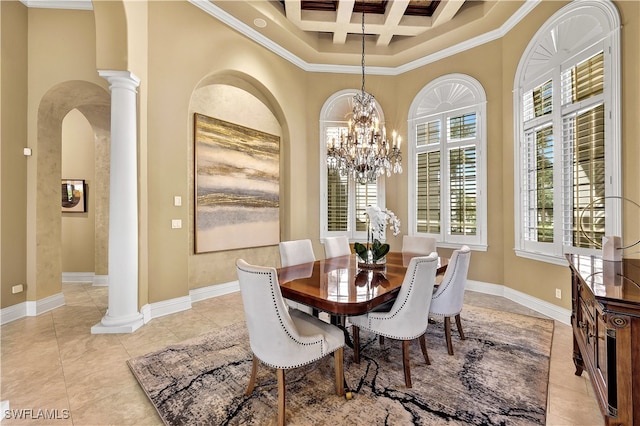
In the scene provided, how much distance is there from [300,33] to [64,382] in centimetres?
517

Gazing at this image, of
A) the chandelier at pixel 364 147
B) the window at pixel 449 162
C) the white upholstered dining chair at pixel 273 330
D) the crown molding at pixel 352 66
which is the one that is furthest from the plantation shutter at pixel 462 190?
the white upholstered dining chair at pixel 273 330

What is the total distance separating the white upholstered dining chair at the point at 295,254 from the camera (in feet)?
9.92

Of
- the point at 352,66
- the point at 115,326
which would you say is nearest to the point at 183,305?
the point at 115,326

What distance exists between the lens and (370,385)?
2061mm

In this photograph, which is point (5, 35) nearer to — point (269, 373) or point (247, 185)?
point (247, 185)

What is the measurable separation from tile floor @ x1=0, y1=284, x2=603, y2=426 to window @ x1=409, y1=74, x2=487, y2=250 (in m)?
1.42

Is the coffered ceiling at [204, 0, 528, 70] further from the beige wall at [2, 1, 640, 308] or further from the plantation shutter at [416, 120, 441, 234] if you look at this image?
the plantation shutter at [416, 120, 441, 234]

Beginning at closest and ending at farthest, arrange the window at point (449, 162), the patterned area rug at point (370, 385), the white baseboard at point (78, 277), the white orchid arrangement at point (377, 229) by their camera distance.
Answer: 1. the patterned area rug at point (370, 385)
2. the white orchid arrangement at point (377, 229)
3. the window at point (449, 162)
4. the white baseboard at point (78, 277)

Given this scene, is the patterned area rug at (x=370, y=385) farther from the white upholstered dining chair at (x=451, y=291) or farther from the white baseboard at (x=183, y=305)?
the white baseboard at (x=183, y=305)

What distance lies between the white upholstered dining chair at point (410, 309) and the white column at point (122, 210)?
8.86 ft

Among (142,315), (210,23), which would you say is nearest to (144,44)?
(210,23)

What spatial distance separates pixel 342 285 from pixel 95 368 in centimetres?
217

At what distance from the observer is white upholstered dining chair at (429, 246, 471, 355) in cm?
247

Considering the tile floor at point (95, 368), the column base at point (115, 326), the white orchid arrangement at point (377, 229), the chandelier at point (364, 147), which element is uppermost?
the chandelier at point (364, 147)
